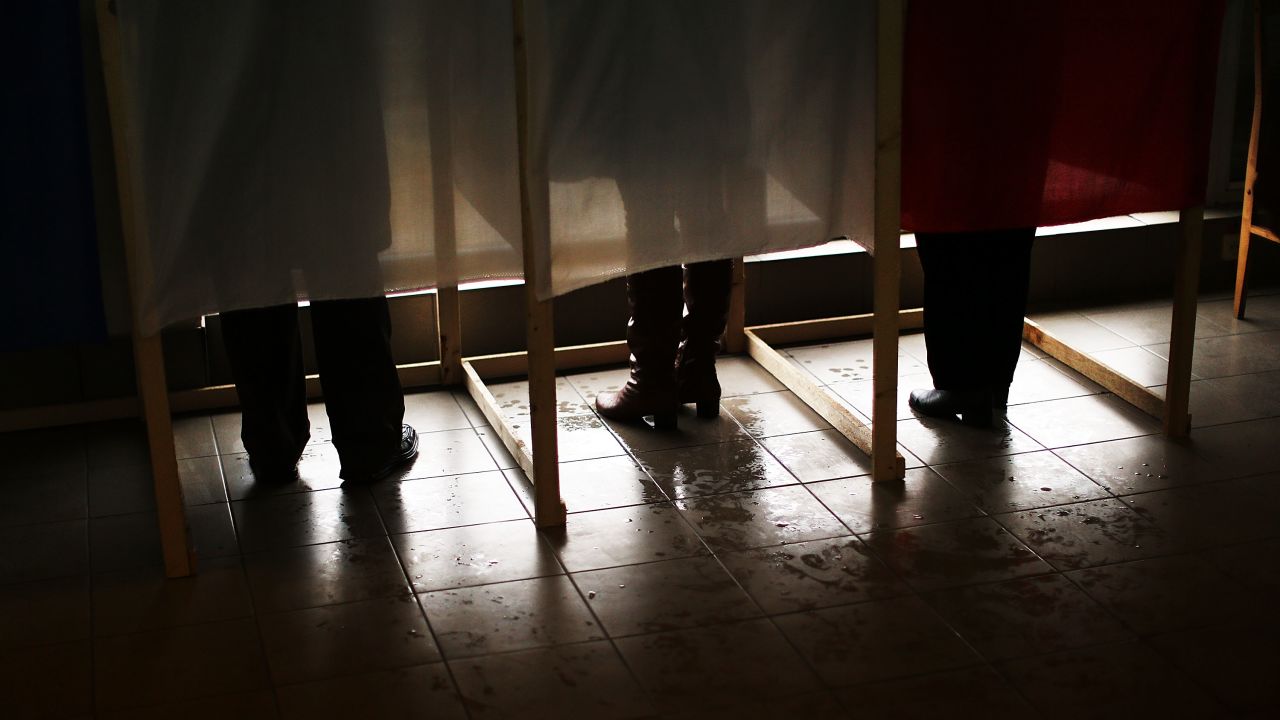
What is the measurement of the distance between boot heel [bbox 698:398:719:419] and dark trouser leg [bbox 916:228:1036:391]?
1.86 ft

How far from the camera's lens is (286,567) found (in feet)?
8.93

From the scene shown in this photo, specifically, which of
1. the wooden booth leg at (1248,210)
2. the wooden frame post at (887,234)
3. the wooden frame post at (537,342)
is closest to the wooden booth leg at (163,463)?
the wooden frame post at (537,342)

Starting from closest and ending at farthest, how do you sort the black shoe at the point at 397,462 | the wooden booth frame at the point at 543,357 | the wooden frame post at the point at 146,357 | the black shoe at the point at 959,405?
1. the wooden frame post at the point at 146,357
2. the wooden booth frame at the point at 543,357
3. the black shoe at the point at 397,462
4. the black shoe at the point at 959,405

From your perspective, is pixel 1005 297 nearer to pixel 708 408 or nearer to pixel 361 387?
pixel 708 408

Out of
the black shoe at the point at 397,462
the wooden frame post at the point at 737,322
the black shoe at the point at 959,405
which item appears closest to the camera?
the black shoe at the point at 397,462

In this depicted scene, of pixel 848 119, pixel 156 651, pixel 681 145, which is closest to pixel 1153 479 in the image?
pixel 848 119

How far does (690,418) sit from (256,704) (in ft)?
5.04

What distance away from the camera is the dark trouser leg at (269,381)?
2.99 m

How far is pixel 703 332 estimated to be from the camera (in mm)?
3449

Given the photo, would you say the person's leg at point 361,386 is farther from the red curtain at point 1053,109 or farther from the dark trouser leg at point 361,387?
the red curtain at point 1053,109

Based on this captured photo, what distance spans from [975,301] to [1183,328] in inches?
19.4

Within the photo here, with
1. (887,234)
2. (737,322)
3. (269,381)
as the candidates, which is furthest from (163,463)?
(737,322)

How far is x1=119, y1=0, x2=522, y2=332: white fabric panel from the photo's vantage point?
247 cm

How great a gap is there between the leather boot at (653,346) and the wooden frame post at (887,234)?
54 centimetres
